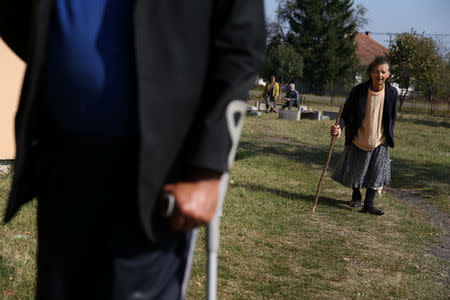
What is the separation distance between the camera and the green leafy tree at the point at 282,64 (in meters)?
51.5

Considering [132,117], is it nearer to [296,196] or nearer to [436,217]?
[296,196]

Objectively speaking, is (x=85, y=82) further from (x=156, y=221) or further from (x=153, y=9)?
(x=156, y=221)

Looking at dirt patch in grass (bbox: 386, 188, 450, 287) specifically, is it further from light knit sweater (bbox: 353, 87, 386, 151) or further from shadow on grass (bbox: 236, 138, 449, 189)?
light knit sweater (bbox: 353, 87, 386, 151)

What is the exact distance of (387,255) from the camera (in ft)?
17.7

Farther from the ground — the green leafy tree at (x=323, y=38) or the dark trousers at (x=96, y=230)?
the green leafy tree at (x=323, y=38)

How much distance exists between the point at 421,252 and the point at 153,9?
5.11 metres

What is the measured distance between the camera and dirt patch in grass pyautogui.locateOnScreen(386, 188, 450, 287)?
571 cm

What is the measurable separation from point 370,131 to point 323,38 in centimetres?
5500

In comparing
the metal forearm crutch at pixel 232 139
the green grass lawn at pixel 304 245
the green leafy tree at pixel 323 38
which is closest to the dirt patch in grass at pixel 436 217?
the green grass lawn at pixel 304 245

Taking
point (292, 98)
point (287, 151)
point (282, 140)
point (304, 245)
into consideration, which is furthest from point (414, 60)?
point (304, 245)

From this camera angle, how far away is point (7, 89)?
612 centimetres

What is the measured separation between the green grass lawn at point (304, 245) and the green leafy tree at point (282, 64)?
1665 inches

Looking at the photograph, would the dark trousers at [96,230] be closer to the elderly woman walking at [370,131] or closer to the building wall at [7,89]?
the building wall at [7,89]

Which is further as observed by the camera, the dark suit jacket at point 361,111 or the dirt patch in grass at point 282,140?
the dirt patch in grass at point 282,140
